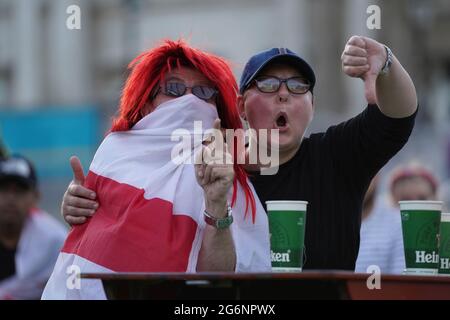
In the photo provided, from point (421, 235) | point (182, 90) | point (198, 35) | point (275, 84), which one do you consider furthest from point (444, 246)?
point (198, 35)

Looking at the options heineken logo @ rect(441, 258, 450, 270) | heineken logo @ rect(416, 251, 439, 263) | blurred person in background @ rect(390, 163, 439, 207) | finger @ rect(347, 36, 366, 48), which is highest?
finger @ rect(347, 36, 366, 48)

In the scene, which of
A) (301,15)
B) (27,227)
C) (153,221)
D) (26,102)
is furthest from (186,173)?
(26,102)

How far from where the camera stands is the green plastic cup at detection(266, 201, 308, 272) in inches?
134

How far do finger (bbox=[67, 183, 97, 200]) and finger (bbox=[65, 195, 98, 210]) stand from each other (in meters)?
0.02

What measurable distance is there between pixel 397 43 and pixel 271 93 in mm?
28325

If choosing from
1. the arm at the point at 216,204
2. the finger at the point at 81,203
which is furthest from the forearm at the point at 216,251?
the finger at the point at 81,203

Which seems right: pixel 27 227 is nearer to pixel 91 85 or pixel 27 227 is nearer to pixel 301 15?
pixel 301 15

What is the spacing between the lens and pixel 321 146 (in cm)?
416

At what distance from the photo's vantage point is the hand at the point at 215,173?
3.33 meters

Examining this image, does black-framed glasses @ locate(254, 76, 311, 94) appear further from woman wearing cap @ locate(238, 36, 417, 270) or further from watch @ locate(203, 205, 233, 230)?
watch @ locate(203, 205, 233, 230)

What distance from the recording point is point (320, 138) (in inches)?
166

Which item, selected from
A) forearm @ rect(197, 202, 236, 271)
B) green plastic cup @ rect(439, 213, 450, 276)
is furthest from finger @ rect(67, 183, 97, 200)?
green plastic cup @ rect(439, 213, 450, 276)

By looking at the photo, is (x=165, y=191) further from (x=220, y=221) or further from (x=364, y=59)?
(x=364, y=59)

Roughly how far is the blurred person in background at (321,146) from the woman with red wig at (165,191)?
5.5 inches
